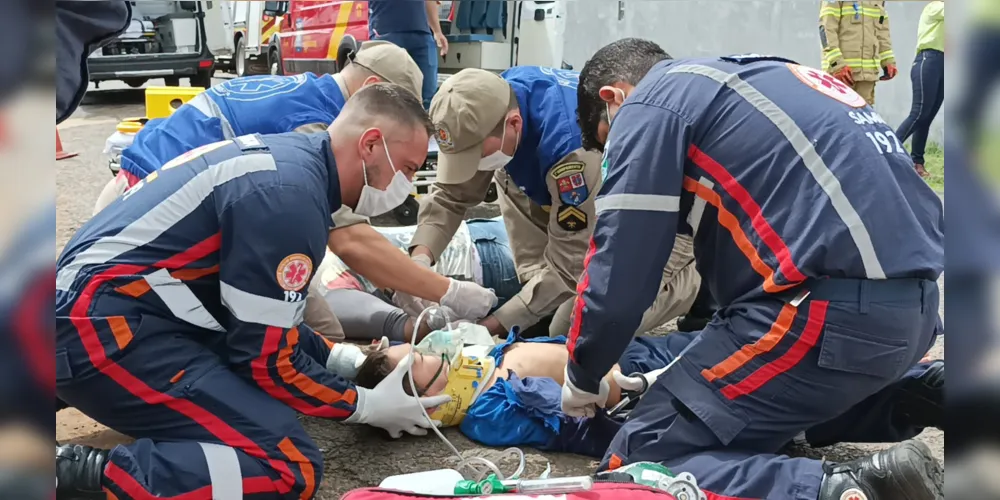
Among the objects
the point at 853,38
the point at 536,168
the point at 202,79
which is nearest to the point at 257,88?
the point at 536,168

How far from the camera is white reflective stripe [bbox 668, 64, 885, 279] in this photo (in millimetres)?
2051

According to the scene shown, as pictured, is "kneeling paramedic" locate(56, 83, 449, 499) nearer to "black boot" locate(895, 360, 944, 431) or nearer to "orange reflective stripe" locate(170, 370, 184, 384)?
"orange reflective stripe" locate(170, 370, 184, 384)

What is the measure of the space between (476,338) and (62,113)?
2.14m

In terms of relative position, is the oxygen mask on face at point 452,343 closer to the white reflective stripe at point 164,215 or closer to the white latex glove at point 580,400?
the white latex glove at point 580,400

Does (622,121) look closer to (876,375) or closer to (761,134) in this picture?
(761,134)

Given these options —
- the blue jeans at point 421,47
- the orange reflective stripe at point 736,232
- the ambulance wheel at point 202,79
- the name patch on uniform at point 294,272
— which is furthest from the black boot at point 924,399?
the ambulance wheel at point 202,79

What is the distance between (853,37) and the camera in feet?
24.3

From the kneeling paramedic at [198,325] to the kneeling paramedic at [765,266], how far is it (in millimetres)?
806

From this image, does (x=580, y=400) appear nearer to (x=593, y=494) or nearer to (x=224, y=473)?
(x=593, y=494)

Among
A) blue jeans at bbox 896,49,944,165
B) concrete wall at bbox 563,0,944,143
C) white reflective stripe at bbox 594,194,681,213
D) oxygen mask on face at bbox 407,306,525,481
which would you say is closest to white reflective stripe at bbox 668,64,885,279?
white reflective stripe at bbox 594,194,681,213

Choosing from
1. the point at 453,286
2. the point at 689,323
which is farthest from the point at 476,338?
the point at 689,323

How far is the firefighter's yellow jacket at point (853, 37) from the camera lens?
734 cm

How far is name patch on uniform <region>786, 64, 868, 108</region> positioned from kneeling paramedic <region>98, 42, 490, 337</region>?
172 centimetres

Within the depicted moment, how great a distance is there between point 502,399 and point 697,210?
0.96m
